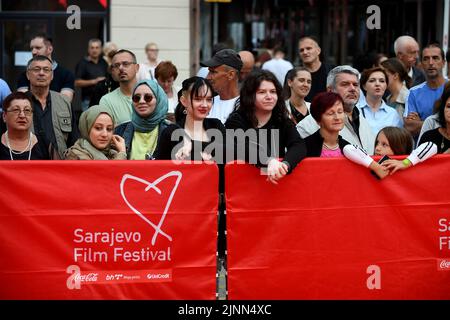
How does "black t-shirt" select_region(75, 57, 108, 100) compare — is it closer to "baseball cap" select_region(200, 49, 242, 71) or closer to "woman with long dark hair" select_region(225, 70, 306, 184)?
"baseball cap" select_region(200, 49, 242, 71)

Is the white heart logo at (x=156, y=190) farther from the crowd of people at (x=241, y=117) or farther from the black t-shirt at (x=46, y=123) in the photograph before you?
the black t-shirt at (x=46, y=123)

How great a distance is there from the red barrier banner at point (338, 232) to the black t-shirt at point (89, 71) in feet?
24.8

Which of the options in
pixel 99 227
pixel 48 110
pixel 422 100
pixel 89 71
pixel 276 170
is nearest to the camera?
pixel 276 170

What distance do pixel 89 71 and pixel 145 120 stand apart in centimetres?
650

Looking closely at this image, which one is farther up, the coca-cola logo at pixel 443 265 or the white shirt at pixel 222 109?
the white shirt at pixel 222 109

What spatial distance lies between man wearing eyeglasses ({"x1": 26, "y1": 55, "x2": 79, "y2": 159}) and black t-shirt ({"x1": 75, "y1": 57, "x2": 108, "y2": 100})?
5.00 m

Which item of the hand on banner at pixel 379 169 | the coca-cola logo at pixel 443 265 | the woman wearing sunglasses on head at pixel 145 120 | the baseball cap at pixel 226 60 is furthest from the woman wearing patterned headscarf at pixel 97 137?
the coca-cola logo at pixel 443 265

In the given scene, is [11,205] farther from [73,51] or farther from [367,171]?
[73,51]

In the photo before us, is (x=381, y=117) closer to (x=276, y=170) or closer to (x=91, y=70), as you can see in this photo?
(x=276, y=170)

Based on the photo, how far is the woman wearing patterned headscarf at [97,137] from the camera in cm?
754

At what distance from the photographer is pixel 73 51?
54.7 ft

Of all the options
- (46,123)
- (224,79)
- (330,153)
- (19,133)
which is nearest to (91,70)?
(46,123)

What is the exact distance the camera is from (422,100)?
32.0 ft
